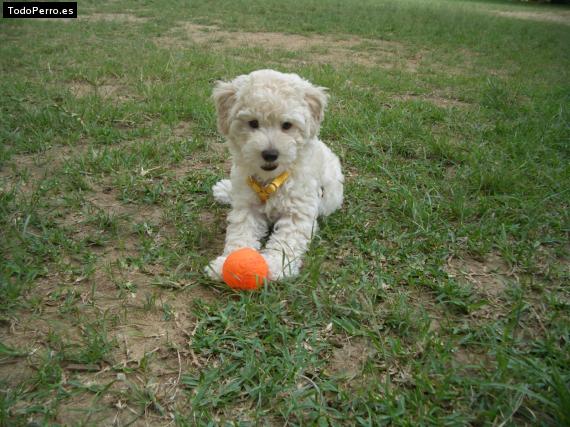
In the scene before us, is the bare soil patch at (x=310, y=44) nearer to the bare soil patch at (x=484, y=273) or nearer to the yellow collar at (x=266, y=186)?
the yellow collar at (x=266, y=186)

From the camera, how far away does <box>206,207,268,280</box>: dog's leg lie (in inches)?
107

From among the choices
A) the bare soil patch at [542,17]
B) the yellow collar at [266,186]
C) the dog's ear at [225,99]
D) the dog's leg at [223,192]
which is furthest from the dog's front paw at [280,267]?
the bare soil patch at [542,17]

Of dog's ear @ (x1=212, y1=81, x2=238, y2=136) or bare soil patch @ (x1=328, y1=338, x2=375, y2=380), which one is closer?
bare soil patch @ (x1=328, y1=338, x2=375, y2=380)

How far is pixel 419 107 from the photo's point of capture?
210 inches

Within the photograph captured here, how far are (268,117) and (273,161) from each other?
311 millimetres

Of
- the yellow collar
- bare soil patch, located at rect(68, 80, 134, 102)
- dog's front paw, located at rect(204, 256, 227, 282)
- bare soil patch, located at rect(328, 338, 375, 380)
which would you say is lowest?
bare soil patch, located at rect(328, 338, 375, 380)

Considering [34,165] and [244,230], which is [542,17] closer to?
[244,230]

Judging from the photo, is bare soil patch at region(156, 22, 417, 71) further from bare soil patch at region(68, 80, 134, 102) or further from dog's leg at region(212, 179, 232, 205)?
dog's leg at region(212, 179, 232, 205)

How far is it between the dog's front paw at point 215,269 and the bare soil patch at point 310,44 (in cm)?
623

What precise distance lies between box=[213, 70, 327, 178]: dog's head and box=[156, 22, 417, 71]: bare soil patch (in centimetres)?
532

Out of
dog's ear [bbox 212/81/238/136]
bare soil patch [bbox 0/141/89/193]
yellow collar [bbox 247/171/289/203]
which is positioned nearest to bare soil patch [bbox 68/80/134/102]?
bare soil patch [bbox 0/141/89/193]

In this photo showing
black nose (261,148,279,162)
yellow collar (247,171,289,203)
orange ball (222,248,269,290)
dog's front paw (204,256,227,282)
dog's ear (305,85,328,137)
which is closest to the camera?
orange ball (222,248,269,290)

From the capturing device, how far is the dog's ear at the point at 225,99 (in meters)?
2.93

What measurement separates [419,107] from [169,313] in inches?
173
